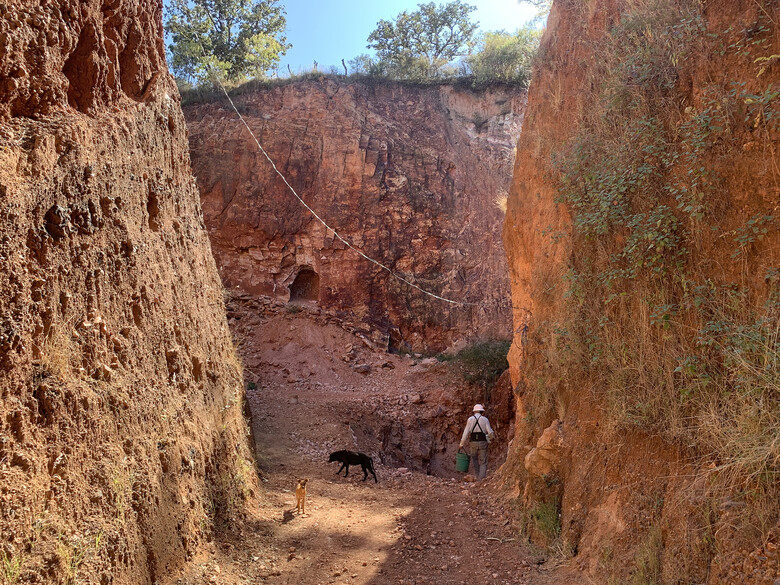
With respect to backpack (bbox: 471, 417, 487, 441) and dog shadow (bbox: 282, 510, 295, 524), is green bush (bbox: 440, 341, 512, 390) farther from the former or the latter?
dog shadow (bbox: 282, 510, 295, 524)

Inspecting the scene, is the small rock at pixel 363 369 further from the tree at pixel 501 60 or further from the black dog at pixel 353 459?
the tree at pixel 501 60

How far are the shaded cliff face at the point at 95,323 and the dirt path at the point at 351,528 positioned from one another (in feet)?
2.31

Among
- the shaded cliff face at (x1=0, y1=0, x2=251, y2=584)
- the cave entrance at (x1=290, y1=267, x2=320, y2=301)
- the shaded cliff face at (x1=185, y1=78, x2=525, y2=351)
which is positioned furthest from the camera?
the cave entrance at (x1=290, y1=267, x2=320, y2=301)

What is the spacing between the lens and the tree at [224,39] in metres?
23.9

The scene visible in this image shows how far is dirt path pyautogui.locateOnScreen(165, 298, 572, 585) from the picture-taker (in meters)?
5.70

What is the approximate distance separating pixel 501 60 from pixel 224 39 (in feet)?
39.8

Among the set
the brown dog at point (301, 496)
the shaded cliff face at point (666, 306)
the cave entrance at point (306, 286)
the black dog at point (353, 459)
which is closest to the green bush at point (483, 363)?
the cave entrance at point (306, 286)

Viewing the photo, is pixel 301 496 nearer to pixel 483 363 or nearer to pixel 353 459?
pixel 353 459

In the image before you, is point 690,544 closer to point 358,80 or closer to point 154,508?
point 154,508

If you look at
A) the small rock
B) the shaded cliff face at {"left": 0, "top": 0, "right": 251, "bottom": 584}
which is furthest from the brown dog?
the small rock

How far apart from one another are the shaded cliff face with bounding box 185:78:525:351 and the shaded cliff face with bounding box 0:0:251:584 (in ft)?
41.5

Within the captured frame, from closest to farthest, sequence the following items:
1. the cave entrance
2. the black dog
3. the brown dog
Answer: the brown dog, the black dog, the cave entrance

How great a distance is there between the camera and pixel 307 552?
6.28 meters

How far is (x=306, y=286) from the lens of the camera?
20.4m
